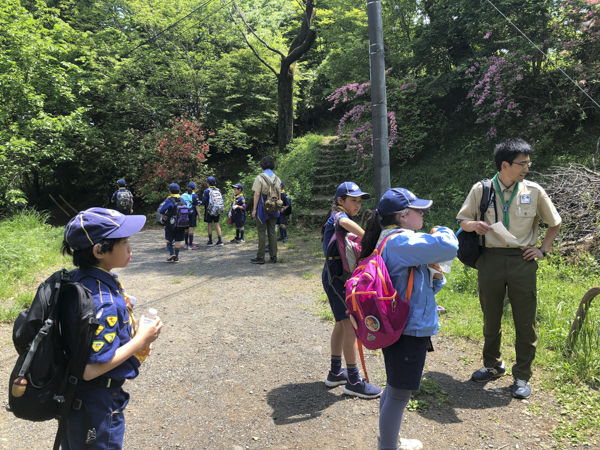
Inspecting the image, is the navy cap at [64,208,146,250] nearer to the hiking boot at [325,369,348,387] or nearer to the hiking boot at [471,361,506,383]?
the hiking boot at [325,369,348,387]

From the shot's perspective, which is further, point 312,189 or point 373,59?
point 312,189

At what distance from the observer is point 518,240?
341 cm

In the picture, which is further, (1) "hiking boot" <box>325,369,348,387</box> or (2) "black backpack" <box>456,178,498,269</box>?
(1) "hiking boot" <box>325,369,348,387</box>

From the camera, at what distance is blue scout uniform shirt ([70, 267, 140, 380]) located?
168cm

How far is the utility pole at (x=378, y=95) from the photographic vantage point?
5.58 metres

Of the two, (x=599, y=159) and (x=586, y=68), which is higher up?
(x=586, y=68)

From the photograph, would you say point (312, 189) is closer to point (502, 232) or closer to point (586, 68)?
point (586, 68)

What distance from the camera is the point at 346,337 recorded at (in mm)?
3396

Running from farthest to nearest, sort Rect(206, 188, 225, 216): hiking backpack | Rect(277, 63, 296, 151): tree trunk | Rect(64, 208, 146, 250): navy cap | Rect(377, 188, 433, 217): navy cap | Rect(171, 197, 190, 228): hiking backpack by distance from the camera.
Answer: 1. Rect(277, 63, 296, 151): tree trunk
2. Rect(206, 188, 225, 216): hiking backpack
3. Rect(171, 197, 190, 228): hiking backpack
4. Rect(377, 188, 433, 217): navy cap
5. Rect(64, 208, 146, 250): navy cap

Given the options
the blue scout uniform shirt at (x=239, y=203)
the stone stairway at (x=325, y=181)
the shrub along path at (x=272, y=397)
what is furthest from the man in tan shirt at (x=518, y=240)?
the blue scout uniform shirt at (x=239, y=203)

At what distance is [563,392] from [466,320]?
5.04 ft

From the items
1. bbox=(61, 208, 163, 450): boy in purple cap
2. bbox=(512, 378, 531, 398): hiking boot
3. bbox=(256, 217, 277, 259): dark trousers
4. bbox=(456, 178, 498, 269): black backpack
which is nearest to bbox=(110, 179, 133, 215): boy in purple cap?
bbox=(256, 217, 277, 259): dark trousers

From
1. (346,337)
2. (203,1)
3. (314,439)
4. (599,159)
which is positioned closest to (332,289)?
(346,337)

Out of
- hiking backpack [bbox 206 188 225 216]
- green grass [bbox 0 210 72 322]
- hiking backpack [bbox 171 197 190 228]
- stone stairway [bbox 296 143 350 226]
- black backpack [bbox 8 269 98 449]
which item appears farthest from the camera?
stone stairway [bbox 296 143 350 226]
